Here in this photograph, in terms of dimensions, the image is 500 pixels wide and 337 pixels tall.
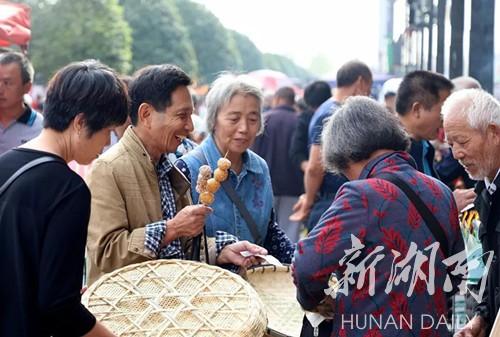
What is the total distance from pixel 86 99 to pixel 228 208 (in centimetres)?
175

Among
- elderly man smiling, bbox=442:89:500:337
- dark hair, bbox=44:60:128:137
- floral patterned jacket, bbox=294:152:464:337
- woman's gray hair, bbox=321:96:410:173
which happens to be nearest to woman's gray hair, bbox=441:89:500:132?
elderly man smiling, bbox=442:89:500:337

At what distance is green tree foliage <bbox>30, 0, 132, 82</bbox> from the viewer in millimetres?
46156

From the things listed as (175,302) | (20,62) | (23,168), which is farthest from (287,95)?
(23,168)

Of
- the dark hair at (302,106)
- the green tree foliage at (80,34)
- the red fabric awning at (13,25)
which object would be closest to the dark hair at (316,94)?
the dark hair at (302,106)

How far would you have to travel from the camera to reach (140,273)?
337 cm

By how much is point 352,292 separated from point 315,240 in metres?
0.24

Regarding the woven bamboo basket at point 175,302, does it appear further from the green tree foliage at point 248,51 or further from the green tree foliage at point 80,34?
the green tree foliage at point 248,51

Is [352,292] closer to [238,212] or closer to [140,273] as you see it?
[140,273]

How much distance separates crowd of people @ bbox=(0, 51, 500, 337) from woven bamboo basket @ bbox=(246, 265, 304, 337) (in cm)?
9

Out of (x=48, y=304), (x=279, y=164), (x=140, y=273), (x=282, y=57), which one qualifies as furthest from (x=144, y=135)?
(x=282, y=57)

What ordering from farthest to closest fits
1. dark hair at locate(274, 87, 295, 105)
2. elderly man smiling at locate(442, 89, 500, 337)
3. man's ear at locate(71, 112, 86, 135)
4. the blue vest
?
dark hair at locate(274, 87, 295, 105)
the blue vest
elderly man smiling at locate(442, 89, 500, 337)
man's ear at locate(71, 112, 86, 135)

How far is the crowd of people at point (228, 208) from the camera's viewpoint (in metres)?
2.59

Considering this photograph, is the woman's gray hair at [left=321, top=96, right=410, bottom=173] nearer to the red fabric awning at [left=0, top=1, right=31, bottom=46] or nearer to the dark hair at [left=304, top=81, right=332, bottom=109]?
the red fabric awning at [left=0, top=1, right=31, bottom=46]

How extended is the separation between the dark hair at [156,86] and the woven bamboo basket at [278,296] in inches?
35.2
